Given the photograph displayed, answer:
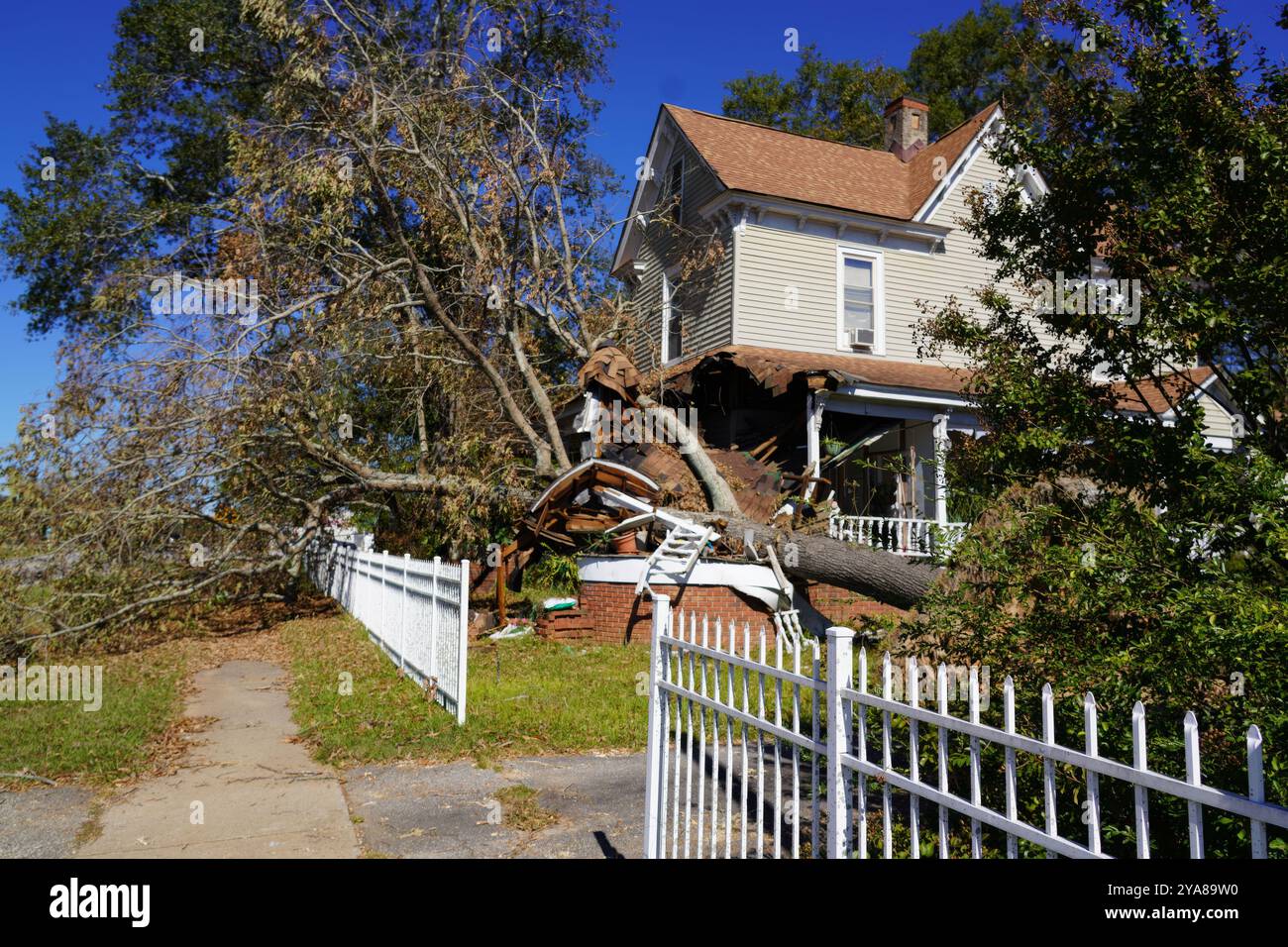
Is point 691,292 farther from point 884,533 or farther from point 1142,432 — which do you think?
point 1142,432

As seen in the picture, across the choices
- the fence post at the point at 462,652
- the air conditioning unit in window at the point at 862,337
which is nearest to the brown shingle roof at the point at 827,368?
the air conditioning unit in window at the point at 862,337

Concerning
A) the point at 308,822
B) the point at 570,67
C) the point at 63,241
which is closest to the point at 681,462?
the point at 308,822

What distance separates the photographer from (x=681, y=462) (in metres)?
15.6

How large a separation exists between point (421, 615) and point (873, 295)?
42.4ft

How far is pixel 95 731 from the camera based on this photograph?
819cm

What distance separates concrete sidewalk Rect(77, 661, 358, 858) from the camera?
536 centimetres

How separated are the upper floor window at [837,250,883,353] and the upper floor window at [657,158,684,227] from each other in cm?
381

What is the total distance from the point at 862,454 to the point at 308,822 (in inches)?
667

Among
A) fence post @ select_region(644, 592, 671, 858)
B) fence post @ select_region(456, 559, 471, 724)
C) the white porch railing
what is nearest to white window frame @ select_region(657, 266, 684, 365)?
the white porch railing

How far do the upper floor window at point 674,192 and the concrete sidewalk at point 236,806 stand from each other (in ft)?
49.5

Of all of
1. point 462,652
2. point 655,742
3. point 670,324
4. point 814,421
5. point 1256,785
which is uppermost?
point 670,324

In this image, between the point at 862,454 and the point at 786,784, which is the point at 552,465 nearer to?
the point at 862,454

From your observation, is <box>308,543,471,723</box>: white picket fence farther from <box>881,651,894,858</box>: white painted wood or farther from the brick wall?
<box>881,651,894,858</box>: white painted wood

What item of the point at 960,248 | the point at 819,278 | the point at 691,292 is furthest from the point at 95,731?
the point at 960,248
